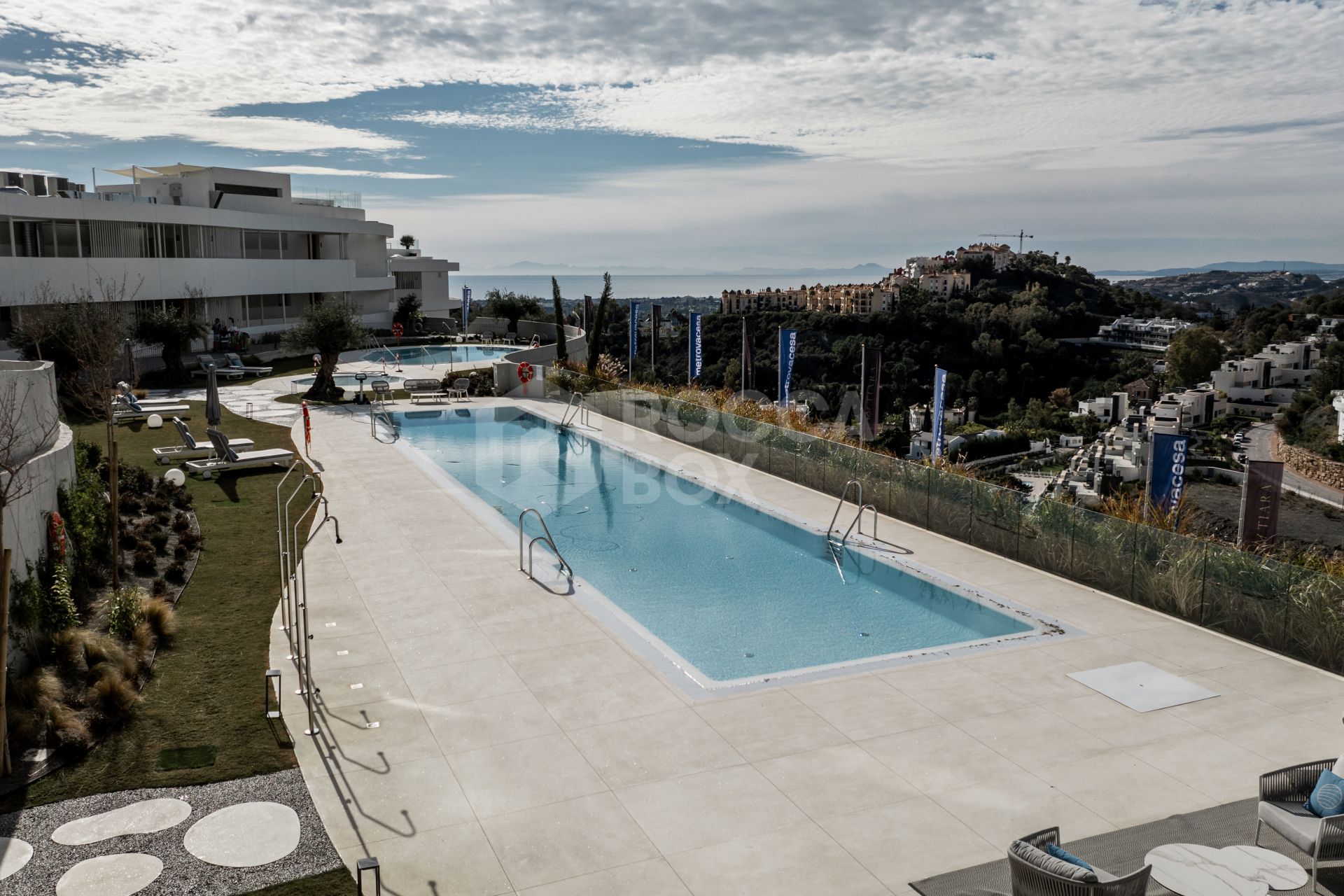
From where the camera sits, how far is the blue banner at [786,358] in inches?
855

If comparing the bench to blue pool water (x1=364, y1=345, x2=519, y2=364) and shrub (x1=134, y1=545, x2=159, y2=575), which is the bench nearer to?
blue pool water (x1=364, y1=345, x2=519, y2=364)

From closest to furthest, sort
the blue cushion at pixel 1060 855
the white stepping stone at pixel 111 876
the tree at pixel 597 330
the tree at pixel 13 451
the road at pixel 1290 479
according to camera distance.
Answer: the blue cushion at pixel 1060 855, the white stepping stone at pixel 111 876, the tree at pixel 13 451, the tree at pixel 597 330, the road at pixel 1290 479

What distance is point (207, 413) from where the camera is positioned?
20297mm

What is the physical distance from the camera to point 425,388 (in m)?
29.5

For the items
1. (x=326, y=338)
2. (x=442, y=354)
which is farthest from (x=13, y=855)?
(x=442, y=354)

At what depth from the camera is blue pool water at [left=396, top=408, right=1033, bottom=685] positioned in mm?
11039

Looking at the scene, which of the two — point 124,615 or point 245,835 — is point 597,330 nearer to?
point 124,615

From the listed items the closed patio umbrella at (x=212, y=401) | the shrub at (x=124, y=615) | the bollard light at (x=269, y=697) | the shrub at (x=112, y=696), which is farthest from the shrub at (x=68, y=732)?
the closed patio umbrella at (x=212, y=401)

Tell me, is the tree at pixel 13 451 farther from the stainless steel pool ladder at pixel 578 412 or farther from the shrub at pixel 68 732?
the stainless steel pool ladder at pixel 578 412

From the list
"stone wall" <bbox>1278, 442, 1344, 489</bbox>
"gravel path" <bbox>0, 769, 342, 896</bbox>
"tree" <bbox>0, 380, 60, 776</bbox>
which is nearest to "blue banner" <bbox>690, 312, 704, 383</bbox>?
"tree" <bbox>0, 380, 60, 776</bbox>

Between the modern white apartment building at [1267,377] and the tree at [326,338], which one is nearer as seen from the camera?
the tree at [326,338]

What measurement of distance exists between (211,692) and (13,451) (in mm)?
3438

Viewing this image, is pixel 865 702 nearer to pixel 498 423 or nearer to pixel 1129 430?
pixel 498 423

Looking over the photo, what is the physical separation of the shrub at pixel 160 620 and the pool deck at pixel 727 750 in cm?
106
